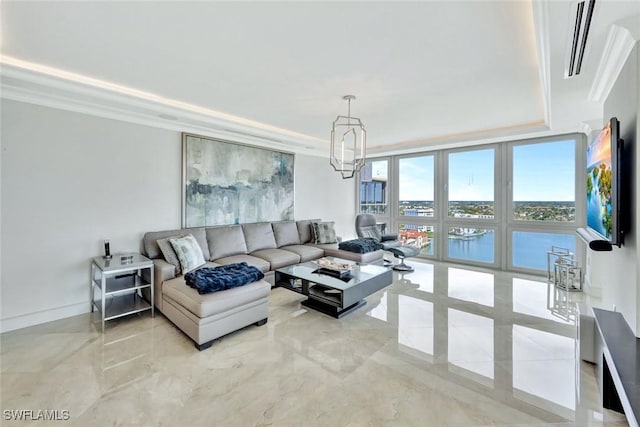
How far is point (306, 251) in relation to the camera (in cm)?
454

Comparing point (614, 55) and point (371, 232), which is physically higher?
point (614, 55)

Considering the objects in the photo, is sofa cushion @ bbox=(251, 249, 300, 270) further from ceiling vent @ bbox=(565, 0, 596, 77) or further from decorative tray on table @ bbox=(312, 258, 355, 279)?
ceiling vent @ bbox=(565, 0, 596, 77)

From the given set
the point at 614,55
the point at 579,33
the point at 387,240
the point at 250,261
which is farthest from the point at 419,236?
the point at 579,33

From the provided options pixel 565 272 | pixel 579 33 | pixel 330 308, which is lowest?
pixel 330 308

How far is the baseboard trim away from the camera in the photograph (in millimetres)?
2666

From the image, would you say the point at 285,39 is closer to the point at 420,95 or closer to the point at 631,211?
the point at 420,95

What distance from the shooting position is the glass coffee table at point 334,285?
287 centimetres

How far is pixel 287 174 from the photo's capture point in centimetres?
532

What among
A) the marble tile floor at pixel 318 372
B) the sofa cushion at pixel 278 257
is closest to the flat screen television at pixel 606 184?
the marble tile floor at pixel 318 372

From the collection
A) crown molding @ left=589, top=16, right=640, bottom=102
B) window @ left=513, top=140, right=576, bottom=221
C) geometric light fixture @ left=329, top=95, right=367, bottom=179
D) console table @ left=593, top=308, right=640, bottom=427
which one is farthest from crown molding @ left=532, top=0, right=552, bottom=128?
window @ left=513, top=140, right=576, bottom=221

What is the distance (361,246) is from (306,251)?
0.93 metres

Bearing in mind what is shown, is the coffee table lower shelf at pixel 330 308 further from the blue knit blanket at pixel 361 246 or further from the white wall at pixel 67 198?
the white wall at pixel 67 198

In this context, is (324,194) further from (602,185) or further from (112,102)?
(602,185)

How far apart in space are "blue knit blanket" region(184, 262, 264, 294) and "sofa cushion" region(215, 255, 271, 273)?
69cm
